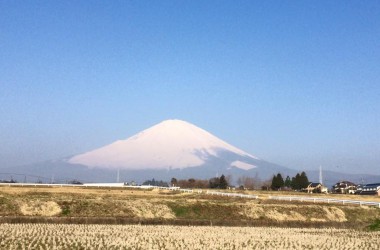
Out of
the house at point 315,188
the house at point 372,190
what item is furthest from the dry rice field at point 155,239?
the house at point 315,188

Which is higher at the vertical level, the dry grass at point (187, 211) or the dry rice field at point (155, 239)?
the dry grass at point (187, 211)

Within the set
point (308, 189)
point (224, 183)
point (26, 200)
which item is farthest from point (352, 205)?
point (224, 183)

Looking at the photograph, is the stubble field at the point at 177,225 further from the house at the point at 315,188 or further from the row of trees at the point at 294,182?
the house at the point at 315,188

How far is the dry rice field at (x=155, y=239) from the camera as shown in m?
23.6

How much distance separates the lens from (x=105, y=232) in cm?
2869

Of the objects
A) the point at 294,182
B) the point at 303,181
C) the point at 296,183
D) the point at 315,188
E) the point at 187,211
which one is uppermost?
the point at 303,181

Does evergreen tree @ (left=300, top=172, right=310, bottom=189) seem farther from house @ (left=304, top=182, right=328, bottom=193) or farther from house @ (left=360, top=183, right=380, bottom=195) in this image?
Answer: house @ (left=360, top=183, right=380, bottom=195)

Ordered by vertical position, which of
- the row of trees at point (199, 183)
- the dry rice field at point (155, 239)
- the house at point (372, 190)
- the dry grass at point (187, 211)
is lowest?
the dry rice field at point (155, 239)

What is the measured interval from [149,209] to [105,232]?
1501 centimetres

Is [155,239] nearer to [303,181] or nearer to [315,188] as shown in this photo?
[303,181]

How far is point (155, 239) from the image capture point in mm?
26547

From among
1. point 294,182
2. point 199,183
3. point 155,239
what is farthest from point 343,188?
point 155,239

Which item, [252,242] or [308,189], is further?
[308,189]

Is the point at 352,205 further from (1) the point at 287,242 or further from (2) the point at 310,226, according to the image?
(1) the point at 287,242
